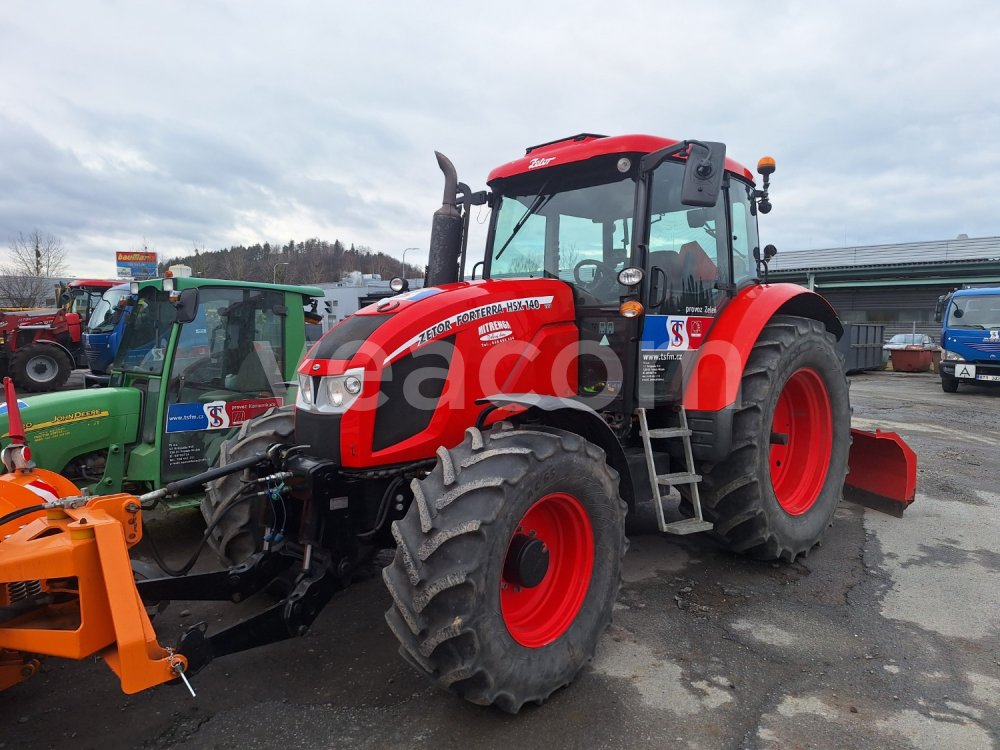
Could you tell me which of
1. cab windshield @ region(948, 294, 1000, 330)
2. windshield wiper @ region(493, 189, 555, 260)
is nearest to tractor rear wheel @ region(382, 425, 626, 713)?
windshield wiper @ region(493, 189, 555, 260)

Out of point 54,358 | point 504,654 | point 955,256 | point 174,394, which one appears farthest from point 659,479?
point 955,256

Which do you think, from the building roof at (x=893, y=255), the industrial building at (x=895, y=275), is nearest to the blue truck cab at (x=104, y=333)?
the industrial building at (x=895, y=275)

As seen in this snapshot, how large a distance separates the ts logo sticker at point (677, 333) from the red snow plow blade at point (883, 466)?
2.38 meters

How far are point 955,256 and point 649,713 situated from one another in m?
32.7

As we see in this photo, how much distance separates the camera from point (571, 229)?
392 centimetres

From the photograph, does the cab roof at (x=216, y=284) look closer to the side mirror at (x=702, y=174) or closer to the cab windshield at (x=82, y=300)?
the side mirror at (x=702, y=174)

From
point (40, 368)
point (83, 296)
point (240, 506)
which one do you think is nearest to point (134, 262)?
point (83, 296)

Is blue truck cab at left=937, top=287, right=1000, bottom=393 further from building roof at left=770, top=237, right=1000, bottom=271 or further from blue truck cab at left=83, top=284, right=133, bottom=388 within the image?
blue truck cab at left=83, top=284, right=133, bottom=388

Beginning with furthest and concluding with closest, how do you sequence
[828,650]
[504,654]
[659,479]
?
[659,479] < [828,650] < [504,654]

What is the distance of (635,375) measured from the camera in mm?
3707

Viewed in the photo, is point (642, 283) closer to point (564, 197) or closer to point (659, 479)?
point (564, 197)

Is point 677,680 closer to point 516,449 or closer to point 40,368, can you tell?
point 516,449

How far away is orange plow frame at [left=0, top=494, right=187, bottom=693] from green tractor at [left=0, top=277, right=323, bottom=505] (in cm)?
243

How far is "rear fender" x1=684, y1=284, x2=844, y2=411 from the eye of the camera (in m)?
3.76
